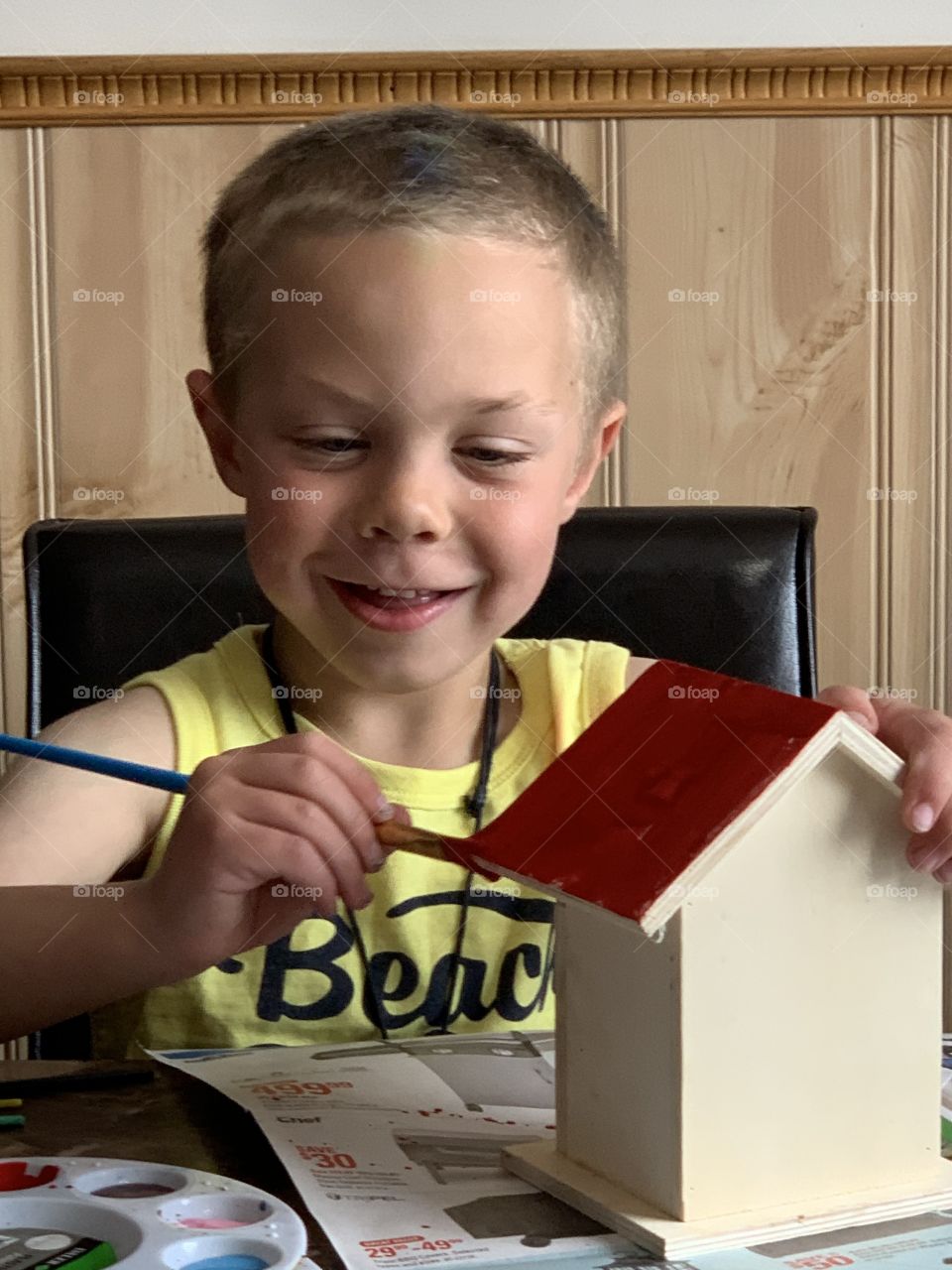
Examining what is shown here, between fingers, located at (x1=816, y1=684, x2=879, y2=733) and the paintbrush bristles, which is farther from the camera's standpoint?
fingers, located at (x1=816, y1=684, x2=879, y2=733)

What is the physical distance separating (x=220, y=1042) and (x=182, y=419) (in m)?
0.88

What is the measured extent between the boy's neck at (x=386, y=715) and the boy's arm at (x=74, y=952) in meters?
0.27

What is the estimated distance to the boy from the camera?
910mm

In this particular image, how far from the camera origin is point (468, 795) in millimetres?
1076

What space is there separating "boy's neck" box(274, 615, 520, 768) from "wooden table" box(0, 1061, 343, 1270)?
39cm

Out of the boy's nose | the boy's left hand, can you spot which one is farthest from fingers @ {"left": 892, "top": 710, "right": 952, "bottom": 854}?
the boy's nose

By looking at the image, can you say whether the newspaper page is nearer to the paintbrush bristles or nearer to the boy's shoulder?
the paintbrush bristles

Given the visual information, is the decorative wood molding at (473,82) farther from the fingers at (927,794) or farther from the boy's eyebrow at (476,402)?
the fingers at (927,794)

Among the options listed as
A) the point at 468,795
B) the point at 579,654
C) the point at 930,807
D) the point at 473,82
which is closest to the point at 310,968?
the point at 468,795

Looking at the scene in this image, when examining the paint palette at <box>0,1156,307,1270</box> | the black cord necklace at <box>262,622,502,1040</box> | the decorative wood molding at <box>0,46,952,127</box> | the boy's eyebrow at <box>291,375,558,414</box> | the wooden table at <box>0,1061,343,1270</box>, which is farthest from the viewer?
the decorative wood molding at <box>0,46,952,127</box>

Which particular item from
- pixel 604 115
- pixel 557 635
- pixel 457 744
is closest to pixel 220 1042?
pixel 457 744

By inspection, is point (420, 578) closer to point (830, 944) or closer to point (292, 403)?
point (292, 403)

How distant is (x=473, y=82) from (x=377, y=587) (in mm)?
888

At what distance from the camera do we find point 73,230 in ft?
5.57
